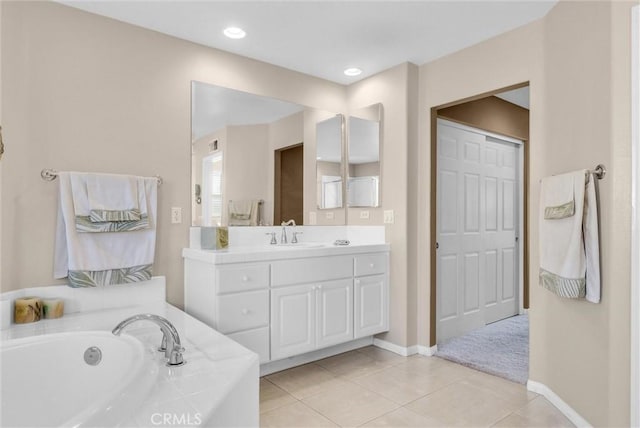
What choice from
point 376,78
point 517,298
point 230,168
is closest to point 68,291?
point 230,168

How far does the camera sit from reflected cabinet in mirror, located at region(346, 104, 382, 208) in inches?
136

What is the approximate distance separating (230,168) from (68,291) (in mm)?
1303

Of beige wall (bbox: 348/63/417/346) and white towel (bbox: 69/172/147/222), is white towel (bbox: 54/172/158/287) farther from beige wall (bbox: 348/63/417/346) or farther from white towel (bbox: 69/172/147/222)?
beige wall (bbox: 348/63/417/346)

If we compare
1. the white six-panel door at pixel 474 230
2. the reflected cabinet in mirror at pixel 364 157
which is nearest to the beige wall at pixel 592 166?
the white six-panel door at pixel 474 230

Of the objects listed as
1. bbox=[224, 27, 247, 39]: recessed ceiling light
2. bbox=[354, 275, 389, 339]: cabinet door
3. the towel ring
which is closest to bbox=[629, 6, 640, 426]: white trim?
the towel ring

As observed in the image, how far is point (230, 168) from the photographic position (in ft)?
9.79

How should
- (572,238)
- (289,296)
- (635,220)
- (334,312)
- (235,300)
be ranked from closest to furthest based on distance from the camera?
(635,220)
(572,238)
(235,300)
(289,296)
(334,312)

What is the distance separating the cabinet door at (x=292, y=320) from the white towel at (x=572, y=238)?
1506mm

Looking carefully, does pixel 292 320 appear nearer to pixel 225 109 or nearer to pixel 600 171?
pixel 225 109

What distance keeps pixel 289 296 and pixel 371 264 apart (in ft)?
2.64

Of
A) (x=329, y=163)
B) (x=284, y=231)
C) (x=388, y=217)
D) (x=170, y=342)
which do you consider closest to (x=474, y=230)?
(x=388, y=217)

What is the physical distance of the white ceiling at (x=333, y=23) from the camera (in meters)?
2.39

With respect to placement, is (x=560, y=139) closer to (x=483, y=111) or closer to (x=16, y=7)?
(x=483, y=111)

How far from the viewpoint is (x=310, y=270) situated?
9.30 feet
